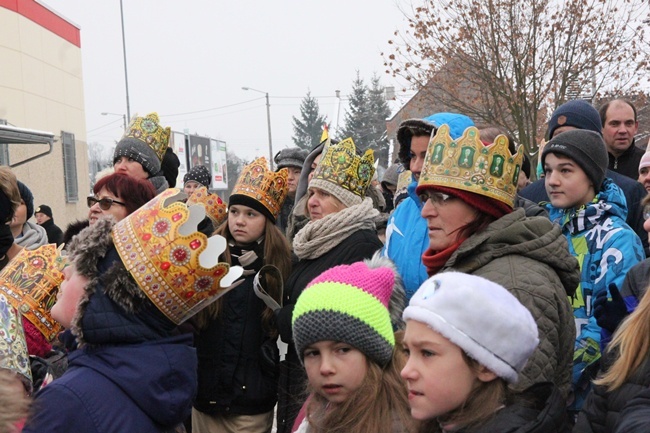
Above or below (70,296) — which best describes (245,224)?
above

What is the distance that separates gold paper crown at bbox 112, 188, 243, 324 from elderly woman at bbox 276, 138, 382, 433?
1.17 meters

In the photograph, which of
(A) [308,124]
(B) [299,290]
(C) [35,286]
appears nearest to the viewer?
(C) [35,286]

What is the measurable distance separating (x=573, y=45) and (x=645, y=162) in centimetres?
1217

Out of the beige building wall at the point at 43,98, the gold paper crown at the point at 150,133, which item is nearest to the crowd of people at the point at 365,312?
the gold paper crown at the point at 150,133

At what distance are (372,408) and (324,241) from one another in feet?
5.02

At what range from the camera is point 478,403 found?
Answer: 2266 mm

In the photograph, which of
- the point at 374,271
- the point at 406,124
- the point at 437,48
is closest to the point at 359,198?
the point at 406,124

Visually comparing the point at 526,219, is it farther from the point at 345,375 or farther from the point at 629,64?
the point at 629,64

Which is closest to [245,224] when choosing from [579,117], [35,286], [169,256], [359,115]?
[35,286]

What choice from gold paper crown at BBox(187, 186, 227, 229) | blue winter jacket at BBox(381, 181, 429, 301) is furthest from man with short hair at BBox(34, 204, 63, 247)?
blue winter jacket at BBox(381, 181, 429, 301)

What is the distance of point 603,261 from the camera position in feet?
11.6

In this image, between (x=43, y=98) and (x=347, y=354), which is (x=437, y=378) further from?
(x=43, y=98)

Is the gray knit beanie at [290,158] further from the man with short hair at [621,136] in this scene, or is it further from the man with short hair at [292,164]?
the man with short hair at [621,136]

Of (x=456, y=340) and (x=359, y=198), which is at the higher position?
(x=359, y=198)
